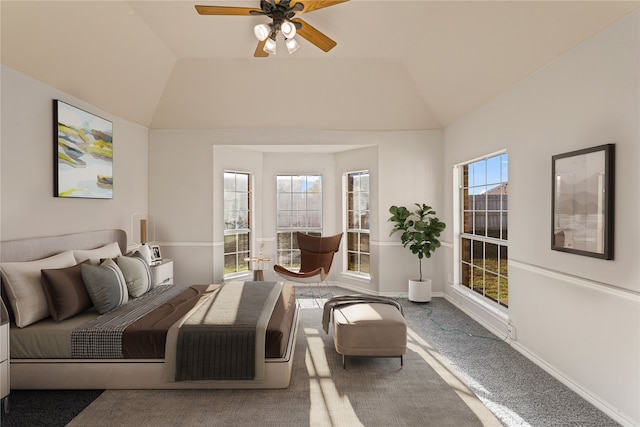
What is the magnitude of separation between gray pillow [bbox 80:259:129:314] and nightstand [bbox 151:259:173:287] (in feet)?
4.69

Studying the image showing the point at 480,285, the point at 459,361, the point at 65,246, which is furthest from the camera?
the point at 480,285

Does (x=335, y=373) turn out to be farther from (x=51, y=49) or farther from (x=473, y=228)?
(x=51, y=49)

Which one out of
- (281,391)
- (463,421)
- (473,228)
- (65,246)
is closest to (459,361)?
(463,421)

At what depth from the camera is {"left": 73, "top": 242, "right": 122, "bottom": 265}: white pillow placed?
3.78 m

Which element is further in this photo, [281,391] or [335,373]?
[335,373]

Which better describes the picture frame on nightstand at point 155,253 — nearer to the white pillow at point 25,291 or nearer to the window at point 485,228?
the white pillow at point 25,291

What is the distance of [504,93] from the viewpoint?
3.96 meters

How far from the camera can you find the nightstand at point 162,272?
4.91m

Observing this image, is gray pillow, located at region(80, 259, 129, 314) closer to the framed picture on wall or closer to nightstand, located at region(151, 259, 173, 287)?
nightstand, located at region(151, 259, 173, 287)

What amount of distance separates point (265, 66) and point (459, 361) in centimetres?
418

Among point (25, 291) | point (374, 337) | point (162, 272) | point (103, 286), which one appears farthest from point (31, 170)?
point (374, 337)

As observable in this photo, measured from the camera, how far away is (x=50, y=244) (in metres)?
3.60

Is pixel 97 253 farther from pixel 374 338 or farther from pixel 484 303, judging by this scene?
pixel 484 303

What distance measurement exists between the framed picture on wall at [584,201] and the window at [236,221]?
470 cm
